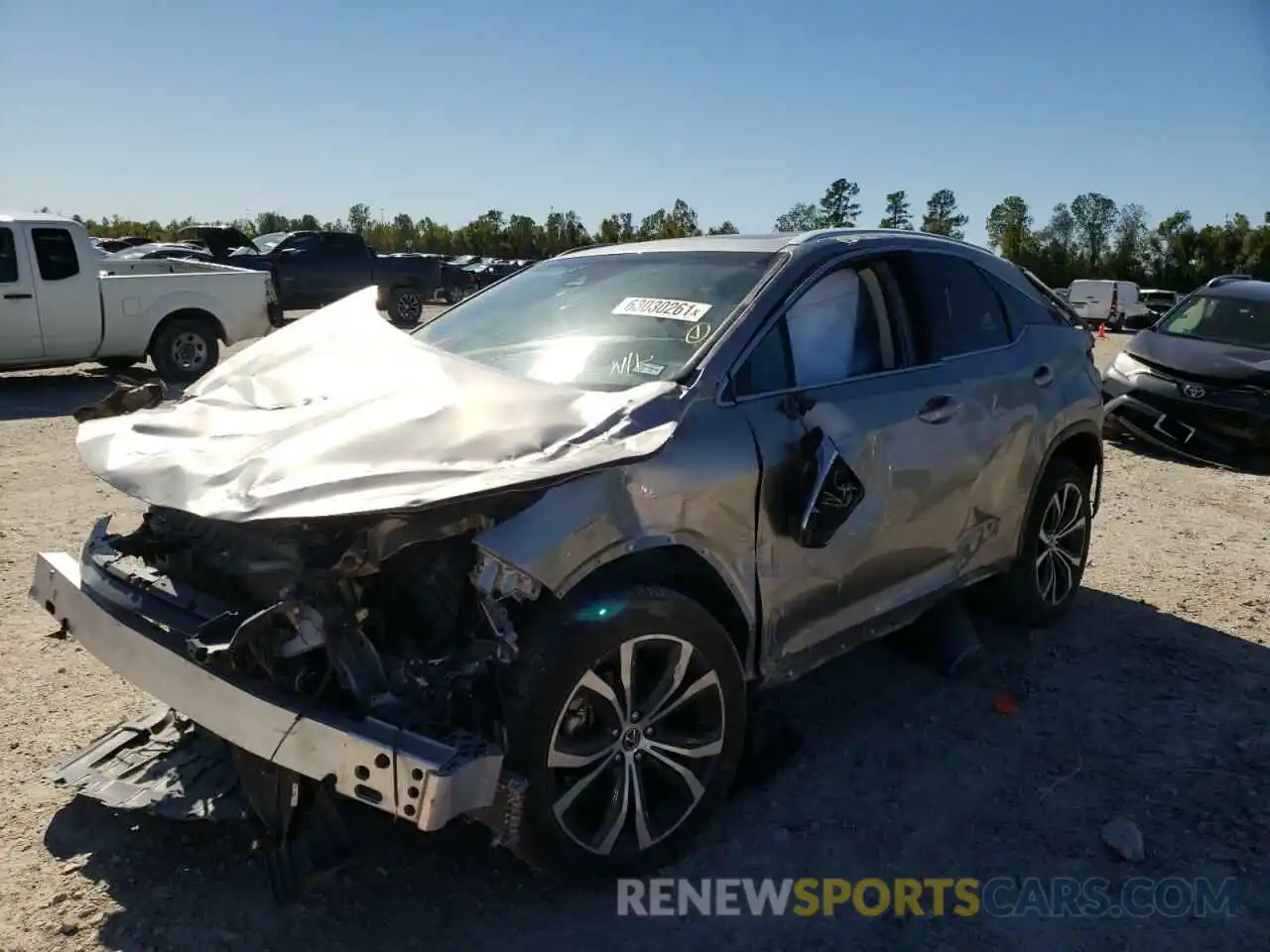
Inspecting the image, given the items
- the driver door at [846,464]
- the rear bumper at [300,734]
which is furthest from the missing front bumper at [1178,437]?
the rear bumper at [300,734]

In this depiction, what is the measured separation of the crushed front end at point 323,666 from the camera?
2.35 m

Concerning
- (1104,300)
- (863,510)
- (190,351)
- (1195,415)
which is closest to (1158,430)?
(1195,415)

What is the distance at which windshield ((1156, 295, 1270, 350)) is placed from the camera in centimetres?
955

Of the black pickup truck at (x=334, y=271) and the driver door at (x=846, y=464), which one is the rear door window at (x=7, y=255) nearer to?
the black pickup truck at (x=334, y=271)

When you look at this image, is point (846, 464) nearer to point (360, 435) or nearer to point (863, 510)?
point (863, 510)

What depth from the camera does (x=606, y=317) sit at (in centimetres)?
358

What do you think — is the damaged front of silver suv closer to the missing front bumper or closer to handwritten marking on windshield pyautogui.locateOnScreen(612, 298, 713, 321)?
handwritten marking on windshield pyautogui.locateOnScreen(612, 298, 713, 321)

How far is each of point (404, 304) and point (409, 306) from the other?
0.36ft

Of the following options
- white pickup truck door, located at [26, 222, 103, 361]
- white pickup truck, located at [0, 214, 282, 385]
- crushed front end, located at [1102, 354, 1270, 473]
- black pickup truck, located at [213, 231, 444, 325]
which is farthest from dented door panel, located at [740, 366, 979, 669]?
black pickup truck, located at [213, 231, 444, 325]

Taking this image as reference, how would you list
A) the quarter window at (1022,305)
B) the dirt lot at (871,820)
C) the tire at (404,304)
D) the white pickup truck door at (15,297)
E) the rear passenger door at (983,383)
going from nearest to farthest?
the dirt lot at (871,820), the rear passenger door at (983,383), the quarter window at (1022,305), the white pickup truck door at (15,297), the tire at (404,304)

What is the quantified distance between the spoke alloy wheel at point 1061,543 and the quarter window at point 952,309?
926 millimetres

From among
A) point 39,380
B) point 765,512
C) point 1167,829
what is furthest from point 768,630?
point 39,380

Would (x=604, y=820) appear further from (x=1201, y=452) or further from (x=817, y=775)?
(x=1201, y=452)

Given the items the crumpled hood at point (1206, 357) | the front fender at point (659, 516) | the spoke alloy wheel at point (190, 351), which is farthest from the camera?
the spoke alloy wheel at point (190, 351)
